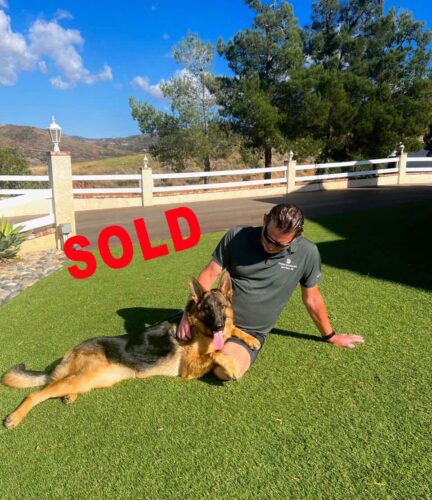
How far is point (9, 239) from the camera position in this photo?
7164 mm

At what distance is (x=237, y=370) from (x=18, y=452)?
60.8 inches

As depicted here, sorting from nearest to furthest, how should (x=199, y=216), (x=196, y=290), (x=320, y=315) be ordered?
1. (x=196, y=290)
2. (x=320, y=315)
3. (x=199, y=216)

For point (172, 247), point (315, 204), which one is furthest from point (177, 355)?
point (315, 204)

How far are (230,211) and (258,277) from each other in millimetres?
9466

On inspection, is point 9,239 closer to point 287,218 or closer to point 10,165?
point 287,218

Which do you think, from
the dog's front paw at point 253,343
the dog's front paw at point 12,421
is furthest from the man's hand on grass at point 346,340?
the dog's front paw at point 12,421

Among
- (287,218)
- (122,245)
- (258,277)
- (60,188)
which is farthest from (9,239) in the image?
(287,218)

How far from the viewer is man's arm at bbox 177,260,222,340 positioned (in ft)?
9.80

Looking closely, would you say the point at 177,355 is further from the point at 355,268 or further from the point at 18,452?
the point at 355,268

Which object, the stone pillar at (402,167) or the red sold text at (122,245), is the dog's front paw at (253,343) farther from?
the stone pillar at (402,167)

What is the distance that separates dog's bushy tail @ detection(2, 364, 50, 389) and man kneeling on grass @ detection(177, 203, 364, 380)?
1198 mm

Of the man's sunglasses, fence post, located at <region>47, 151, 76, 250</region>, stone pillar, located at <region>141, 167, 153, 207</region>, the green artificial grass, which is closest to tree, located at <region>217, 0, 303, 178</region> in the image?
stone pillar, located at <region>141, 167, 153, 207</region>

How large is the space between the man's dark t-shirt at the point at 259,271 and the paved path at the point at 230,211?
19.6 ft

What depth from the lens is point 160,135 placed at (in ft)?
66.3
